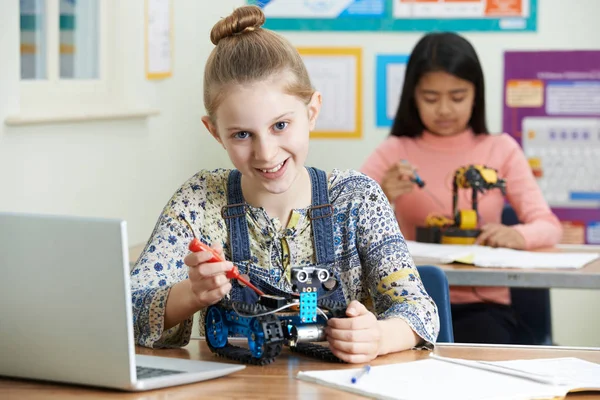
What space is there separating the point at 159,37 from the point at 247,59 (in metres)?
2.13

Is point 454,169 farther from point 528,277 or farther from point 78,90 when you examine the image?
point 78,90

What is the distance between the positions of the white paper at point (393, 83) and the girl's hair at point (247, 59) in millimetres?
2656

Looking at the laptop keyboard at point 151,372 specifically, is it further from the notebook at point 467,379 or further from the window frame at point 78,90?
the window frame at point 78,90

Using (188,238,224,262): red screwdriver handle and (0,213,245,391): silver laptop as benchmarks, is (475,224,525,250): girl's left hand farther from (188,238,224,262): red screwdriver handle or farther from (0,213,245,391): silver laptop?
(0,213,245,391): silver laptop

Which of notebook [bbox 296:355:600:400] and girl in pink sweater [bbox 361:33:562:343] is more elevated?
girl in pink sweater [bbox 361:33:562:343]

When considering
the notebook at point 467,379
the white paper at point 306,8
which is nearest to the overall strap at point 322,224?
the notebook at point 467,379

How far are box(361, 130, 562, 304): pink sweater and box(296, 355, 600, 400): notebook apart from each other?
198 cm

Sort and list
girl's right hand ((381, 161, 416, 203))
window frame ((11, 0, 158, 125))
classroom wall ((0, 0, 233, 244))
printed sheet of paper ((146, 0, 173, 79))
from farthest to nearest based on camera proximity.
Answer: printed sheet of paper ((146, 0, 173, 79)) → girl's right hand ((381, 161, 416, 203)) → window frame ((11, 0, 158, 125)) → classroom wall ((0, 0, 233, 244))

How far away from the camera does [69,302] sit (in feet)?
3.91

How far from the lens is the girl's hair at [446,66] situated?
3.52 meters

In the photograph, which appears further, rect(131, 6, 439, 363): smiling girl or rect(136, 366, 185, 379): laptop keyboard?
rect(131, 6, 439, 363): smiling girl

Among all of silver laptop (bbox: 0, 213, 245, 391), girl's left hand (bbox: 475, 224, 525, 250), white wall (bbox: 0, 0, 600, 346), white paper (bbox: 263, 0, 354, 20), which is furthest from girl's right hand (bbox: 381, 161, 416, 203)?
silver laptop (bbox: 0, 213, 245, 391)

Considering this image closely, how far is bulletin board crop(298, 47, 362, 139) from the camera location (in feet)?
14.4

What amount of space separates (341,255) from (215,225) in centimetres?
24
